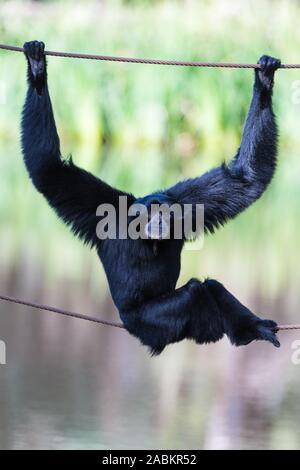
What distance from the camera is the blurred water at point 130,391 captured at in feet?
36.3

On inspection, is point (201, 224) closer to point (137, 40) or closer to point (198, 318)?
point (198, 318)

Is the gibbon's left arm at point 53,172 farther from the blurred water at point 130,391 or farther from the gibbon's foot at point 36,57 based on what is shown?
the blurred water at point 130,391

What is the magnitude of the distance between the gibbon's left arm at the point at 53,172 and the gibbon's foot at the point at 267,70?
1016 millimetres

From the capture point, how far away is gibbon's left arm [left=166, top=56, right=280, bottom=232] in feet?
23.6

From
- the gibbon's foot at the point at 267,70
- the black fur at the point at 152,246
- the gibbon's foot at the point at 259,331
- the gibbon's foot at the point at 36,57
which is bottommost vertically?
the gibbon's foot at the point at 259,331

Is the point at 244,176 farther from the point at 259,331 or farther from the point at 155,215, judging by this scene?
the point at 259,331

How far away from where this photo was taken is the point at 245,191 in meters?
7.33

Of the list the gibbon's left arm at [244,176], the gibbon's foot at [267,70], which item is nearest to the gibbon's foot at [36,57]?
the gibbon's left arm at [244,176]

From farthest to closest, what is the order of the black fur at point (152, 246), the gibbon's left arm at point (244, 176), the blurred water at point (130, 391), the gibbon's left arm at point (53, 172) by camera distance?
the blurred water at point (130, 391)
the gibbon's left arm at point (244, 176)
the gibbon's left arm at point (53, 172)
the black fur at point (152, 246)

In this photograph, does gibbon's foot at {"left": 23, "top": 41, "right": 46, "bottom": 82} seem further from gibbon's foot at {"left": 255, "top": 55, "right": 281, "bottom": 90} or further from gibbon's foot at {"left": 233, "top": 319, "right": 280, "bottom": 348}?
gibbon's foot at {"left": 233, "top": 319, "right": 280, "bottom": 348}

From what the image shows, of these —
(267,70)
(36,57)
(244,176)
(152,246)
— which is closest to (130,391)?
(244,176)

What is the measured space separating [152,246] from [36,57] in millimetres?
1251

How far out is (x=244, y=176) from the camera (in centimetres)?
734

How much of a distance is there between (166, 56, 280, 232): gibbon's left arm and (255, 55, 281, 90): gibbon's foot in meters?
0.02
